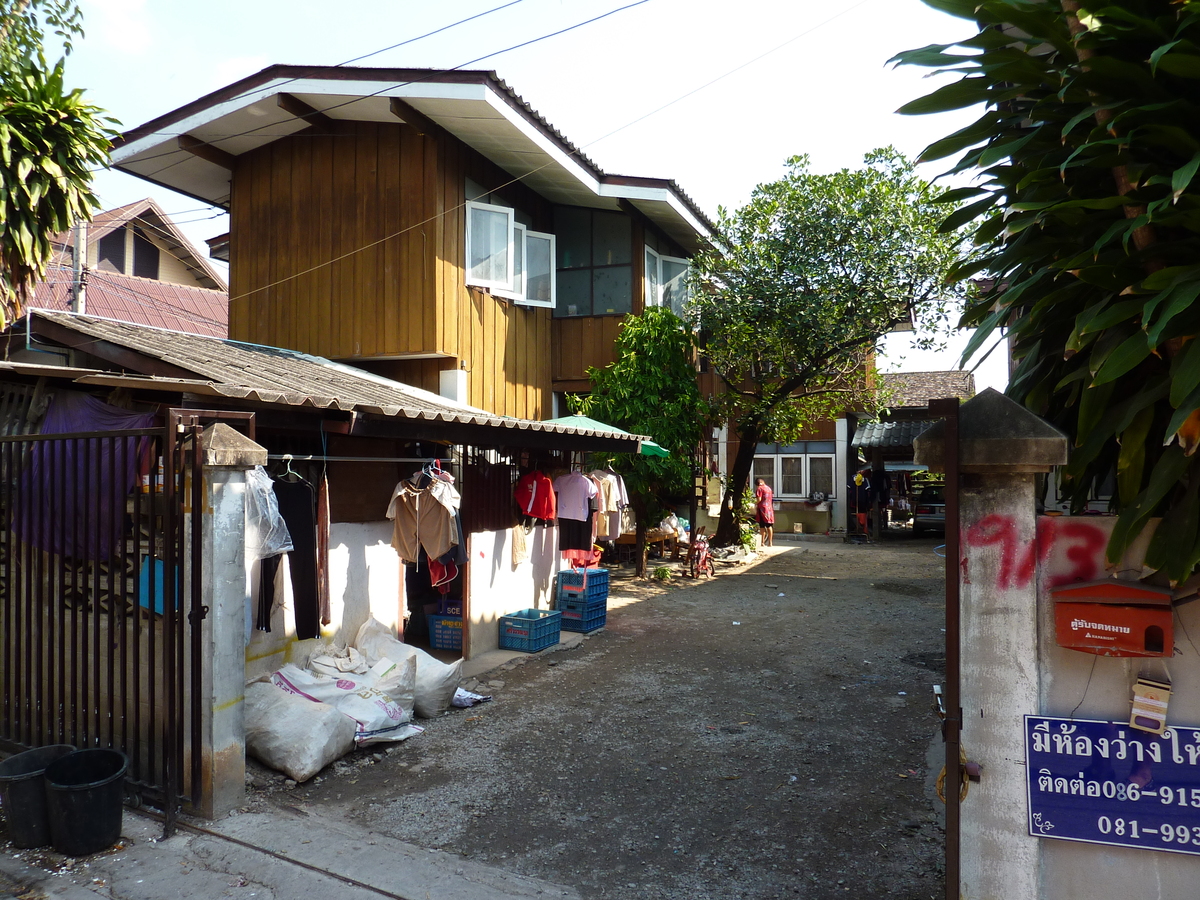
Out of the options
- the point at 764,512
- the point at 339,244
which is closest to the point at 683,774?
the point at 339,244

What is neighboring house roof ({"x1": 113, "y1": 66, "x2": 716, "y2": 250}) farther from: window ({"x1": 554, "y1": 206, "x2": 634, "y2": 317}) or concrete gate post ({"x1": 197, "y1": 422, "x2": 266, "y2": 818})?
concrete gate post ({"x1": 197, "y1": 422, "x2": 266, "y2": 818})

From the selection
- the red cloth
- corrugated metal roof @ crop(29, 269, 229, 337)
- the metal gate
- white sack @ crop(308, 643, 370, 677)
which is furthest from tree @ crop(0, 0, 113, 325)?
corrugated metal roof @ crop(29, 269, 229, 337)

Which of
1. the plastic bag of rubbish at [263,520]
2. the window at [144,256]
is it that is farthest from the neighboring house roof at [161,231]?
the plastic bag of rubbish at [263,520]

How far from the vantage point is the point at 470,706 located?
23.1 ft

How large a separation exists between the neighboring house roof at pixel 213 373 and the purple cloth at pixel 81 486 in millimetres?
365

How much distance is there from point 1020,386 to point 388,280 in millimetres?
10073

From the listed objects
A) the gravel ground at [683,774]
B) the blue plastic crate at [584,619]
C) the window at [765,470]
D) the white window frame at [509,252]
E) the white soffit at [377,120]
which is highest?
the white soffit at [377,120]

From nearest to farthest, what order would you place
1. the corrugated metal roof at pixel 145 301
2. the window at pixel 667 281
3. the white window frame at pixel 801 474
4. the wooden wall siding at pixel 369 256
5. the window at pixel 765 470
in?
the wooden wall siding at pixel 369 256, the window at pixel 667 281, the corrugated metal roof at pixel 145 301, the white window frame at pixel 801 474, the window at pixel 765 470

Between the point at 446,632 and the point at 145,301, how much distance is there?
17.4m

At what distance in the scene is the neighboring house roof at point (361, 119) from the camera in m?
10.8

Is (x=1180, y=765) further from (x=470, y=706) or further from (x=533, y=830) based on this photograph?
(x=470, y=706)

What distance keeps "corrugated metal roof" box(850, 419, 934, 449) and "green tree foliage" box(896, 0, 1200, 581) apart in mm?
20536

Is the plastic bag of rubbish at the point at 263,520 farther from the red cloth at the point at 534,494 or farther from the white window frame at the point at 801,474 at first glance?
the white window frame at the point at 801,474

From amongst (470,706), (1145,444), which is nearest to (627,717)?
(470,706)
